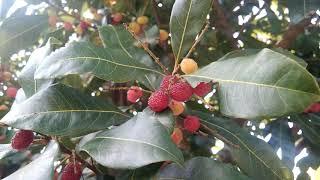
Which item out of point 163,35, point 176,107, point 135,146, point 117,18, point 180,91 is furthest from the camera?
point 117,18

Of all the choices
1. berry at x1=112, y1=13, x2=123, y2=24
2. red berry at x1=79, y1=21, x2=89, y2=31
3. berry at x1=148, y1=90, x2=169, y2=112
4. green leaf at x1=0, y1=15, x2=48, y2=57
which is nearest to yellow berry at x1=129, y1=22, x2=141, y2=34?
berry at x1=112, y1=13, x2=123, y2=24

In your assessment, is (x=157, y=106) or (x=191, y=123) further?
(x=191, y=123)

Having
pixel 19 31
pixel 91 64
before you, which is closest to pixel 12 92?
pixel 19 31

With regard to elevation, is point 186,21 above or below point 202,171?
above

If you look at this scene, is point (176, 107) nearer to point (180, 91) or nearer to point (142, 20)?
point (180, 91)

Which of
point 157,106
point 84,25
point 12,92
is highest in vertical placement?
point 157,106

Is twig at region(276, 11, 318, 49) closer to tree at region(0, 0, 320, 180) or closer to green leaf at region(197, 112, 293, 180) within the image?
tree at region(0, 0, 320, 180)
